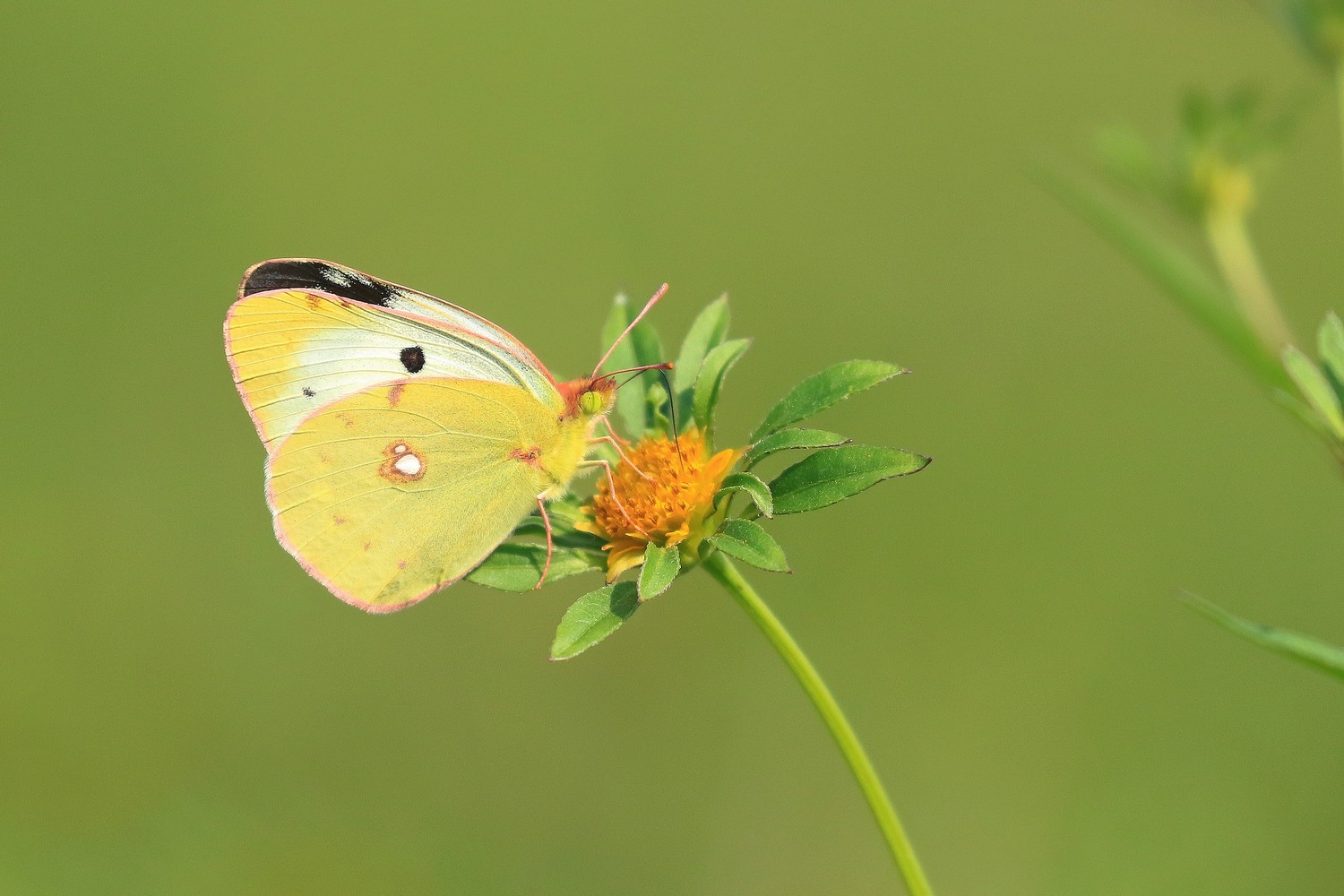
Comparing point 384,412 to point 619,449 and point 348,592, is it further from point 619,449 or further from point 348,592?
point 619,449

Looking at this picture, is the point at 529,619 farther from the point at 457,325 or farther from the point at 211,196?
the point at 211,196

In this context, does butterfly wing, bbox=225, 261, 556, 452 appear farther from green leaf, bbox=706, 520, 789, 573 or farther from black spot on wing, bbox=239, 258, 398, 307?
green leaf, bbox=706, 520, 789, 573

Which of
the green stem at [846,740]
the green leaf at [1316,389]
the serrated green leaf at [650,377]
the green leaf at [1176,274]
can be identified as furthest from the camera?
the serrated green leaf at [650,377]

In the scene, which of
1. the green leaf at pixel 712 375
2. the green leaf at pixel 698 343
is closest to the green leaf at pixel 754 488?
the green leaf at pixel 712 375

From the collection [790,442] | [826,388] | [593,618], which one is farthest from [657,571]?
[826,388]

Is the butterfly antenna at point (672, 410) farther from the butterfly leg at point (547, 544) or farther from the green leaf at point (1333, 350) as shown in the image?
the green leaf at point (1333, 350)

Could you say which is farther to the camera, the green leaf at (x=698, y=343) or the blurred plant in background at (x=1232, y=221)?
the green leaf at (x=698, y=343)

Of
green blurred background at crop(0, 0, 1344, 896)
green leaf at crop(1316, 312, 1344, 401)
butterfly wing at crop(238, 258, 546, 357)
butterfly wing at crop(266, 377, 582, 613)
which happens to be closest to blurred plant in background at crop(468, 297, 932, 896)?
butterfly wing at crop(266, 377, 582, 613)

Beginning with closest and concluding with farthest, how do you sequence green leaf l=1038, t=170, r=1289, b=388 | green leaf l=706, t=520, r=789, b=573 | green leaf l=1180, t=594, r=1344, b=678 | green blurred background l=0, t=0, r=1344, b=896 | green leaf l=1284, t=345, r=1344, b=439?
green leaf l=1180, t=594, r=1344, b=678 < green leaf l=1284, t=345, r=1344, b=439 < green leaf l=706, t=520, r=789, b=573 < green leaf l=1038, t=170, r=1289, b=388 < green blurred background l=0, t=0, r=1344, b=896
